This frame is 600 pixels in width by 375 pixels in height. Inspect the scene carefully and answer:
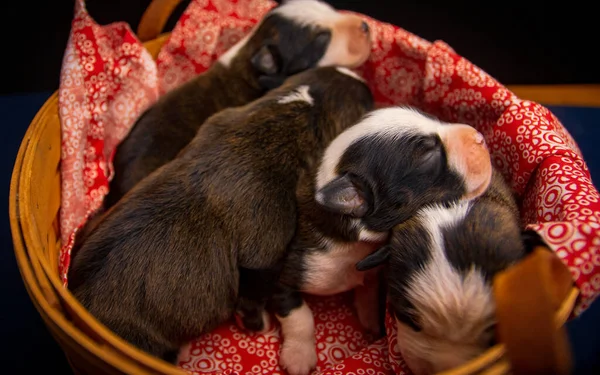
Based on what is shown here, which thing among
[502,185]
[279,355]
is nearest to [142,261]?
[279,355]

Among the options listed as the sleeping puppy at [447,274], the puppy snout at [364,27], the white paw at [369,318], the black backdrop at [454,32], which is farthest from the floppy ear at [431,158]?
the black backdrop at [454,32]

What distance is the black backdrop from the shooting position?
112 inches

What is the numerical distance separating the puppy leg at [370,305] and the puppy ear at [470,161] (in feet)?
1.63

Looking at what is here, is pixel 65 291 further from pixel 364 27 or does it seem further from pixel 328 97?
pixel 364 27

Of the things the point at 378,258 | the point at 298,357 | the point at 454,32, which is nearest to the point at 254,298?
the point at 298,357

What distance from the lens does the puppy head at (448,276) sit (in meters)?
1.17

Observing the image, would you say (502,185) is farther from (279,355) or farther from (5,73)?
(5,73)

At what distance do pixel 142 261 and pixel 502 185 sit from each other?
3.45ft

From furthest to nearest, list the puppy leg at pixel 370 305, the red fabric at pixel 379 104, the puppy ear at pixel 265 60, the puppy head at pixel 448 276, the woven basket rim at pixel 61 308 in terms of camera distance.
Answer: the puppy ear at pixel 265 60, the puppy leg at pixel 370 305, the red fabric at pixel 379 104, the puppy head at pixel 448 276, the woven basket rim at pixel 61 308

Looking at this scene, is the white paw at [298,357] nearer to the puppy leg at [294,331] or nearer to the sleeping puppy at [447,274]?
the puppy leg at [294,331]

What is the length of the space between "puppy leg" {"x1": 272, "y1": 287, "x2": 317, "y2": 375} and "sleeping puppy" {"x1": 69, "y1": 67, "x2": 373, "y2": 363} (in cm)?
7

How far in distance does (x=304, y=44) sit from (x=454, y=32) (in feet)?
4.44

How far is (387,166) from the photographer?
141 centimetres

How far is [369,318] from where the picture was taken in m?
1.76
